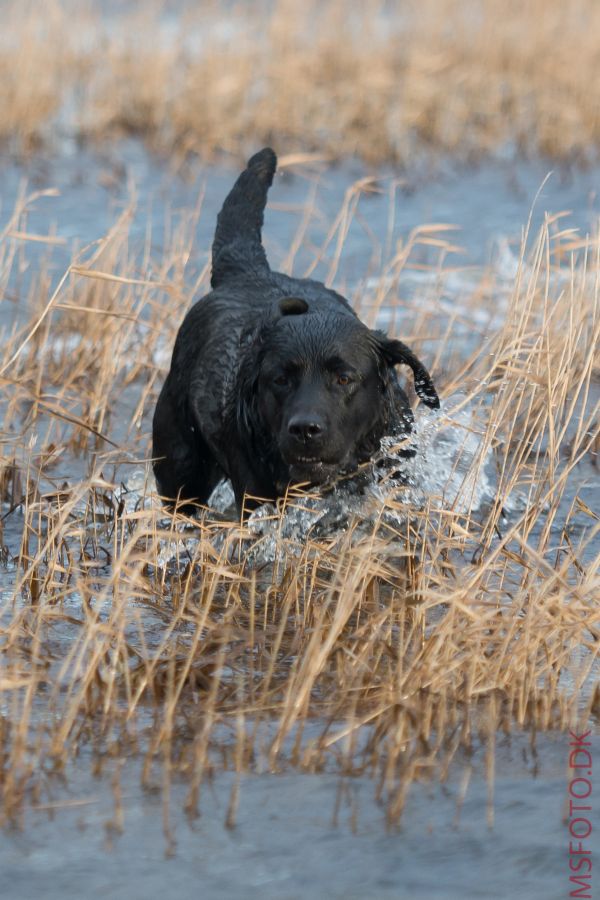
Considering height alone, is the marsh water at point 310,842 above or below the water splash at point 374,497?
below

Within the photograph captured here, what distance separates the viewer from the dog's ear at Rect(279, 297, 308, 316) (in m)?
4.70

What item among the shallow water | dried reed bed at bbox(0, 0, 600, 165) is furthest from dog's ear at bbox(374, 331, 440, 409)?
dried reed bed at bbox(0, 0, 600, 165)

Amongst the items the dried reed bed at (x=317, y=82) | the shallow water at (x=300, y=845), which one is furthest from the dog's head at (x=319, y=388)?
the dried reed bed at (x=317, y=82)

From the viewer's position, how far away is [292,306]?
4727 mm

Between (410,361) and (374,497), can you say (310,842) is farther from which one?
(410,361)

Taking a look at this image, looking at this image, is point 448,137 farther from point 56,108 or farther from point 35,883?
point 35,883

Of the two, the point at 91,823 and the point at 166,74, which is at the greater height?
the point at 166,74

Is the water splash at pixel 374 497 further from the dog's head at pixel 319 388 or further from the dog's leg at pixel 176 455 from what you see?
the dog's leg at pixel 176 455

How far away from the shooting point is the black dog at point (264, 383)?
4.52m

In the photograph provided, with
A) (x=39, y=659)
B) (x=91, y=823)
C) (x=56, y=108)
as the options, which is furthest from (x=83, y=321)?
(x=56, y=108)

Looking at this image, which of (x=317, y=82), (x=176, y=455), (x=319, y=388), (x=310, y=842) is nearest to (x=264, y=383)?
(x=319, y=388)

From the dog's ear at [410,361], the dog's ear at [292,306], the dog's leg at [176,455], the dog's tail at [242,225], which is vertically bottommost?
the dog's leg at [176,455]

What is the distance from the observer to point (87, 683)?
131 inches

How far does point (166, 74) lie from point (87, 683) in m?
11.3
